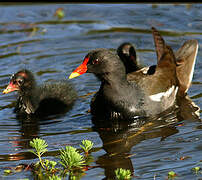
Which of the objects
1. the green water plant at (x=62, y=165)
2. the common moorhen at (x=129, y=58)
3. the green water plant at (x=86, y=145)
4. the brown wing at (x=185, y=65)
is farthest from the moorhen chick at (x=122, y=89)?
the green water plant at (x=62, y=165)

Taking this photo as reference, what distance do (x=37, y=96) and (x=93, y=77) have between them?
1.42m

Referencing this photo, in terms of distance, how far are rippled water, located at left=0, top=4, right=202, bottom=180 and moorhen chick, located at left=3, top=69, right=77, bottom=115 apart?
0.20 meters

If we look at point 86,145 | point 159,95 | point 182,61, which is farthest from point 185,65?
point 86,145

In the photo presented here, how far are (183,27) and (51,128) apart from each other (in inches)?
191

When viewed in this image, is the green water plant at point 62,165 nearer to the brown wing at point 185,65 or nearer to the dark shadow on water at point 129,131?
the dark shadow on water at point 129,131

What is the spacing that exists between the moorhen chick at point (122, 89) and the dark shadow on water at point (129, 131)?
5.5 inches

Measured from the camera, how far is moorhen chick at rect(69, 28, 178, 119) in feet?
20.9

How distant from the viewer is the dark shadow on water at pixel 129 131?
17.1 ft

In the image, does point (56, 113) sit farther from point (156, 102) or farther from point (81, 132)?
point (156, 102)

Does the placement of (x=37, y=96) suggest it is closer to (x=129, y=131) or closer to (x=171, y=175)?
(x=129, y=131)

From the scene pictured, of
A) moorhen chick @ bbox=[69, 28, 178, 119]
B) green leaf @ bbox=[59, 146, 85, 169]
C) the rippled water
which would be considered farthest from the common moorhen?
green leaf @ bbox=[59, 146, 85, 169]

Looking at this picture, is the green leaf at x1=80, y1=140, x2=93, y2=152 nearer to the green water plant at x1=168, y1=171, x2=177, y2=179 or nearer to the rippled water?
the rippled water

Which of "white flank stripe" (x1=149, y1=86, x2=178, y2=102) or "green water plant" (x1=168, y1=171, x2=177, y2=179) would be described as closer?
"green water plant" (x1=168, y1=171, x2=177, y2=179)

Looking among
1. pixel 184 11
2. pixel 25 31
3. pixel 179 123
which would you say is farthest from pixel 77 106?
pixel 184 11
